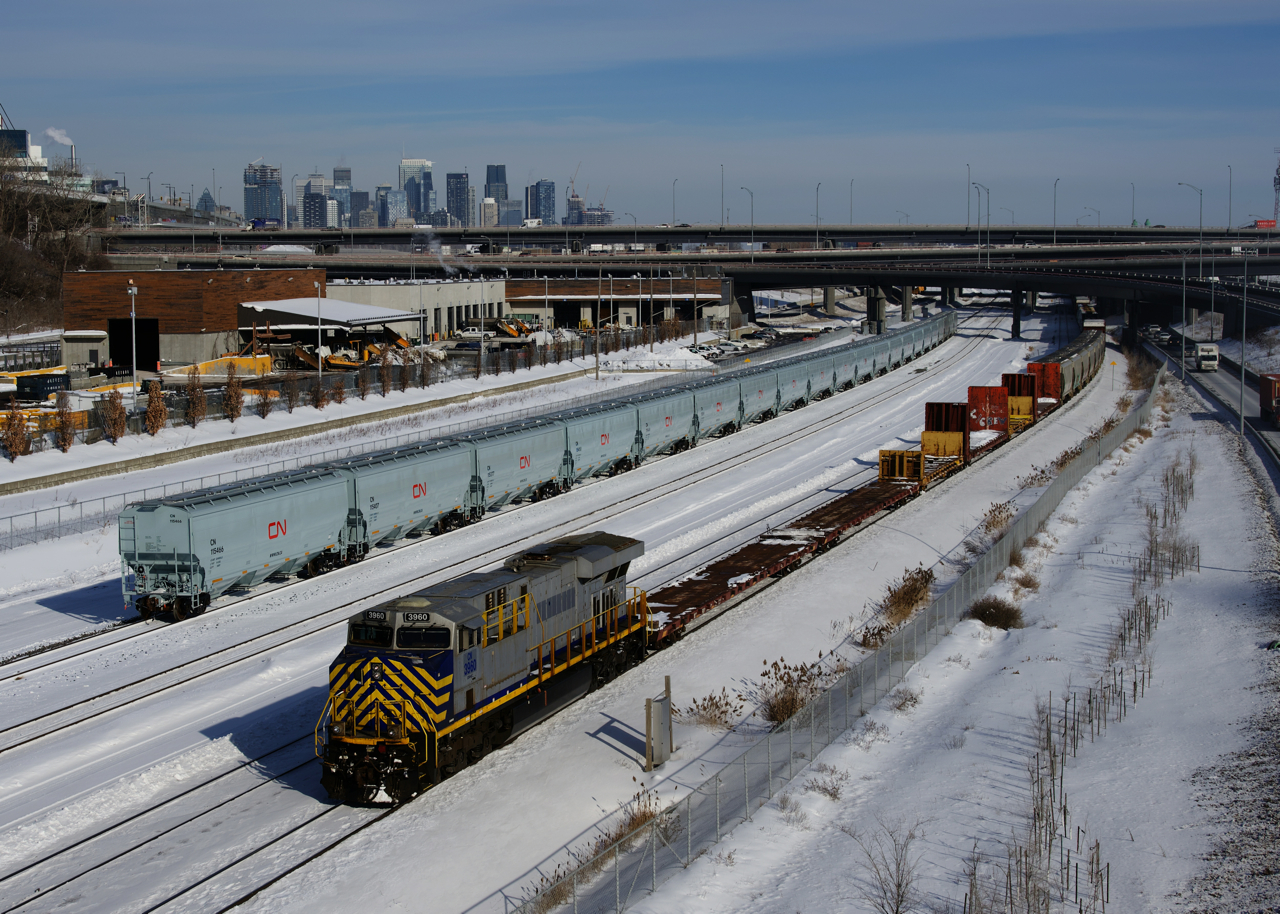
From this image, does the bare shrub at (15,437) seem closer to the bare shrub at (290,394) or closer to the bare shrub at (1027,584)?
the bare shrub at (290,394)

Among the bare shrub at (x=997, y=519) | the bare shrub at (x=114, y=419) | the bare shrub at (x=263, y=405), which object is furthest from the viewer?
the bare shrub at (x=263, y=405)

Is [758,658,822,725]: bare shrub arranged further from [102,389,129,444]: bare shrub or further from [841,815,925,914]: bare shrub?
[102,389,129,444]: bare shrub

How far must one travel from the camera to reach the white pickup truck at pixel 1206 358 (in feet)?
311

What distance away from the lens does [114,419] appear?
53.2 meters

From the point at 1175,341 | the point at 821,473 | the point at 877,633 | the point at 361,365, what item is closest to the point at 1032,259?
the point at 1175,341

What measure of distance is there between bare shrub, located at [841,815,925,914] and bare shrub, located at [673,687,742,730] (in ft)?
16.4

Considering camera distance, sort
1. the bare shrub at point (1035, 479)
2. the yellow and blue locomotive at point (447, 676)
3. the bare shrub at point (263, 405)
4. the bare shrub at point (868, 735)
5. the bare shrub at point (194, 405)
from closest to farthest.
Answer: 1. the yellow and blue locomotive at point (447, 676)
2. the bare shrub at point (868, 735)
3. the bare shrub at point (1035, 479)
4. the bare shrub at point (194, 405)
5. the bare shrub at point (263, 405)

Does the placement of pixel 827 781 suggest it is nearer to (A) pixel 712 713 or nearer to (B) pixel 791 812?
(B) pixel 791 812

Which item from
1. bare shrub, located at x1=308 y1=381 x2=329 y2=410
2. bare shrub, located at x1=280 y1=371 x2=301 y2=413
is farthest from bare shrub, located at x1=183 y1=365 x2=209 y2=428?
bare shrub, located at x1=308 y1=381 x2=329 y2=410

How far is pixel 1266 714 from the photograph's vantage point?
24.0 m

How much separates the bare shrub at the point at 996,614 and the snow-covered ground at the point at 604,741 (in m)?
0.56

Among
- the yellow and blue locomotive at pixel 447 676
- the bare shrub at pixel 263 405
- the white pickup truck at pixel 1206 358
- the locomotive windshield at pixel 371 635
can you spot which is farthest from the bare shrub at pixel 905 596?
A: the white pickup truck at pixel 1206 358

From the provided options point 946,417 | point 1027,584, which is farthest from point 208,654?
point 946,417

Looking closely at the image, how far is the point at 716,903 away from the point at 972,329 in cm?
13598
